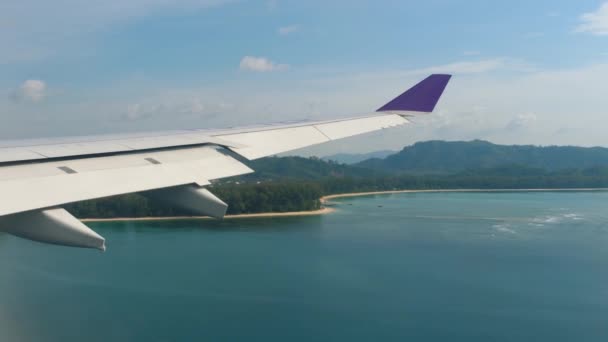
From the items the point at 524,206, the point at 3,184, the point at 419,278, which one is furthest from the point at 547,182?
the point at 3,184

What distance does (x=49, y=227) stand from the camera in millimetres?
2498

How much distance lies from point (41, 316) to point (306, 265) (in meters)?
10.1

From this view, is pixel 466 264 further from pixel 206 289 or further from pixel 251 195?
pixel 251 195

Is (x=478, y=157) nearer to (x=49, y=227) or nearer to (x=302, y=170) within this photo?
(x=302, y=170)

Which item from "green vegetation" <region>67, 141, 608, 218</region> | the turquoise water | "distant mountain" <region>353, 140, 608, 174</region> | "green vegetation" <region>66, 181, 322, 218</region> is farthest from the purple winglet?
"distant mountain" <region>353, 140, 608, 174</region>

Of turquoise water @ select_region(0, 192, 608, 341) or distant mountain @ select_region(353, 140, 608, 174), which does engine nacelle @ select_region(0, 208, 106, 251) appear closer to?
turquoise water @ select_region(0, 192, 608, 341)

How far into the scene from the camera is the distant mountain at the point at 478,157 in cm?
13088

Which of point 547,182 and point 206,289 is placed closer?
point 206,289

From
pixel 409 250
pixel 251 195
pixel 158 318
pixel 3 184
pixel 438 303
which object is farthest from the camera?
pixel 251 195


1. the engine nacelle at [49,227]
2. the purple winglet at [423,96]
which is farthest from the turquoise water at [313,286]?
the engine nacelle at [49,227]

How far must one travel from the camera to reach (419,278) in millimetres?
18594

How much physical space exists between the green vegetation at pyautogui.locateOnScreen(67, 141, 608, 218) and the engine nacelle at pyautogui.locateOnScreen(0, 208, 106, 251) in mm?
779

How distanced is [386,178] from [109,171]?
2774 inches

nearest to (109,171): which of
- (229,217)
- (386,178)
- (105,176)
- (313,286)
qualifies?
(105,176)
